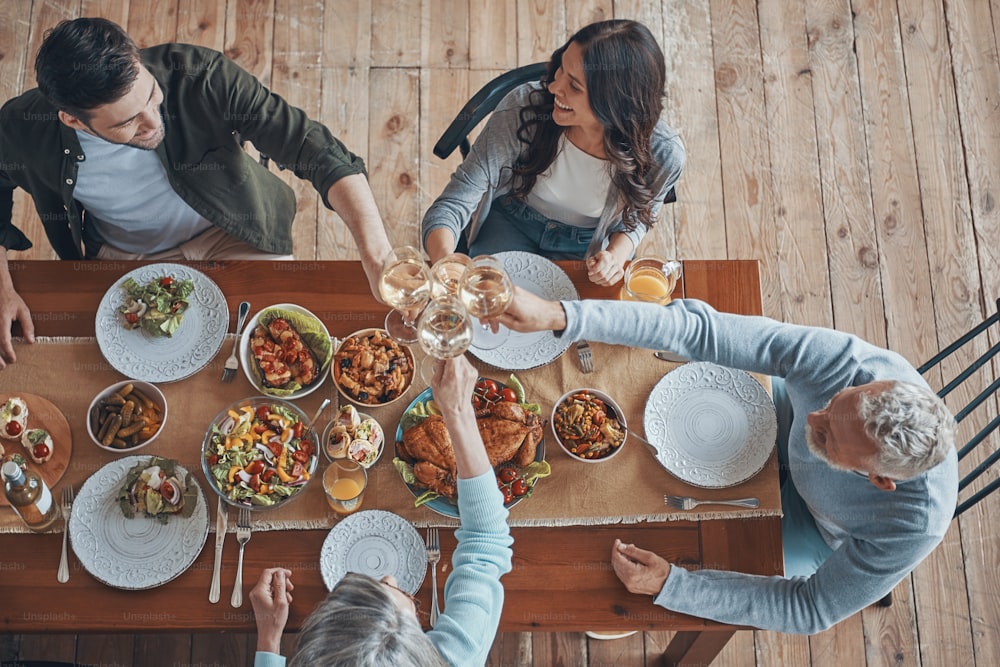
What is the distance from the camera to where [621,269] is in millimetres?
1969

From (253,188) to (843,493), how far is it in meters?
1.72

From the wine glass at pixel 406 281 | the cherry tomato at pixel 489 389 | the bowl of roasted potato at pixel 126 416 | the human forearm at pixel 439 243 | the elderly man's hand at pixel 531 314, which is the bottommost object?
the bowl of roasted potato at pixel 126 416

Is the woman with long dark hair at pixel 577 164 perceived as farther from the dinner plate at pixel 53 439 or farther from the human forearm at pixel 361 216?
the dinner plate at pixel 53 439

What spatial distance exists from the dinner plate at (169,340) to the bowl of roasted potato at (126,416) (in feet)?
0.13

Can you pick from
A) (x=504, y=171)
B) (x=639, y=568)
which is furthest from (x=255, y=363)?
(x=639, y=568)

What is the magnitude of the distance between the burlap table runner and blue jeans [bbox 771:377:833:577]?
0.21 meters

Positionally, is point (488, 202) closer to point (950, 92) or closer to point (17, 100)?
point (17, 100)

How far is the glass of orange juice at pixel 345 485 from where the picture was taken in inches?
65.9

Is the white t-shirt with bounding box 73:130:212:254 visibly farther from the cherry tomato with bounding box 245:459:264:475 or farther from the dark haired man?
the cherry tomato with bounding box 245:459:264:475

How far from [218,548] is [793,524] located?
4.50ft

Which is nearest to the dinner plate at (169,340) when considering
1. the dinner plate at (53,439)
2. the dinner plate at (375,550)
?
the dinner plate at (53,439)

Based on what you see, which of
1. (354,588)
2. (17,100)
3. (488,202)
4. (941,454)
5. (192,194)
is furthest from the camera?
(488,202)

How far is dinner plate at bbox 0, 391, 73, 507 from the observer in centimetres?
172

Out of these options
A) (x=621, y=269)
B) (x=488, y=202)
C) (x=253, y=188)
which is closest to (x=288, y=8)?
(x=253, y=188)
